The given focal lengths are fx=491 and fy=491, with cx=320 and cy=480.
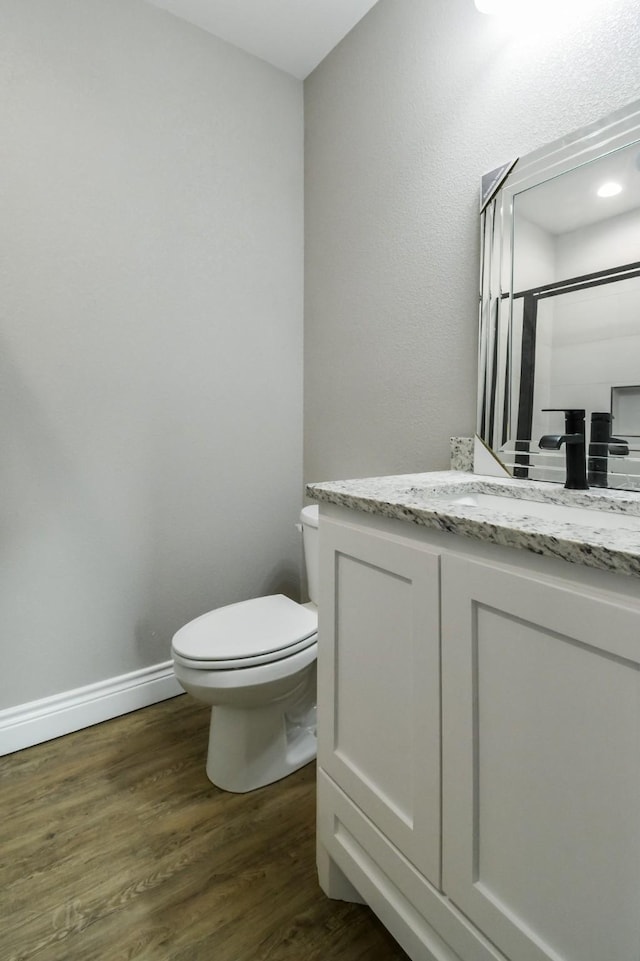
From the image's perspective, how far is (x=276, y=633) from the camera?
1443 millimetres

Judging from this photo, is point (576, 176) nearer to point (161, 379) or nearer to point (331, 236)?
point (331, 236)

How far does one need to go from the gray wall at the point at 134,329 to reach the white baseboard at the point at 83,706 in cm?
5

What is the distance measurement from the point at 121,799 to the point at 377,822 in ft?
2.77

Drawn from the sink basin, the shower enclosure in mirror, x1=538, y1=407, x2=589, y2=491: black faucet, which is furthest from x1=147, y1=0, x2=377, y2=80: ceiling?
the sink basin

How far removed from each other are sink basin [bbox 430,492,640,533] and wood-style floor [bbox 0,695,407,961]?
94 centimetres

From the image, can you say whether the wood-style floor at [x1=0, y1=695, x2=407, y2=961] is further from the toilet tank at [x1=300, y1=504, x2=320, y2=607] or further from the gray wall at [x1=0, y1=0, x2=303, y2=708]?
the toilet tank at [x1=300, y1=504, x2=320, y2=607]

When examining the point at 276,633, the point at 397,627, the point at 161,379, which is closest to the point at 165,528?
the point at 161,379

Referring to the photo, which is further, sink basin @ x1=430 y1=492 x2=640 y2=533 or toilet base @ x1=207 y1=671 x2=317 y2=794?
toilet base @ x1=207 y1=671 x2=317 y2=794

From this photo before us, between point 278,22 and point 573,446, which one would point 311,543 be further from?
point 278,22

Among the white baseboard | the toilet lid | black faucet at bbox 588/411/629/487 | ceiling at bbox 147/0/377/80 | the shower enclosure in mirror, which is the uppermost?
ceiling at bbox 147/0/377/80

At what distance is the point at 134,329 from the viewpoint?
174 centimetres

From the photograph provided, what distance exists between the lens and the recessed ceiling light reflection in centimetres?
109

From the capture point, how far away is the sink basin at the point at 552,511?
38.3 inches

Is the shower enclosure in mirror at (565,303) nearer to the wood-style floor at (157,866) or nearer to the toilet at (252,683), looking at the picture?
the toilet at (252,683)
